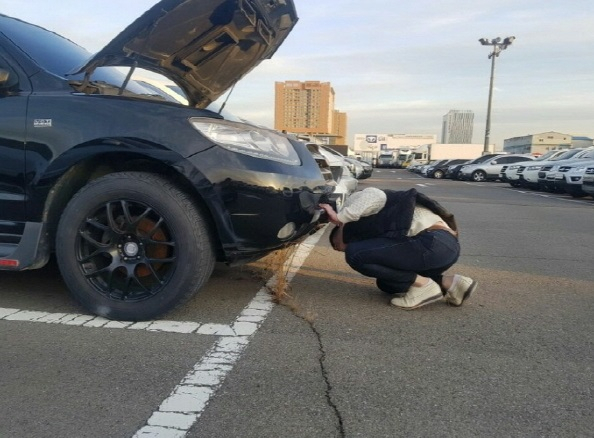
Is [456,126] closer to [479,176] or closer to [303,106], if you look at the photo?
[479,176]

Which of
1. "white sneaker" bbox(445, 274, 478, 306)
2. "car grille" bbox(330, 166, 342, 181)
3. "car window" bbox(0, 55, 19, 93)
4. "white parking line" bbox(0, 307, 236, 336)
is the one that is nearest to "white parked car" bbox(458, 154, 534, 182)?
"car grille" bbox(330, 166, 342, 181)

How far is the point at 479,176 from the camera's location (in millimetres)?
30250

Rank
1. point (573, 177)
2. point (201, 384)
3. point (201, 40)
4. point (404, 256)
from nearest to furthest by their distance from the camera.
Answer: point (201, 384) < point (201, 40) < point (404, 256) < point (573, 177)

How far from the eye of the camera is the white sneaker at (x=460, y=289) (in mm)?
3750

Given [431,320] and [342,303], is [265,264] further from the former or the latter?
[431,320]

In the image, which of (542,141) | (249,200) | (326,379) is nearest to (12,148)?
(249,200)

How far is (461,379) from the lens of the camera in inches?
103

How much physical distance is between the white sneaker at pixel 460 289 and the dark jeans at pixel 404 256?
0.14 meters

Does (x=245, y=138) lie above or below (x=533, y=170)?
above

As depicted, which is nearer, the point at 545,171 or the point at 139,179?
the point at 139,179

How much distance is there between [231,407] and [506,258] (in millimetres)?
4261

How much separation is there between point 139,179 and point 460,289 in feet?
7.59

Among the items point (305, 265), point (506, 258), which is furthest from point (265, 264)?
point (506, 258)

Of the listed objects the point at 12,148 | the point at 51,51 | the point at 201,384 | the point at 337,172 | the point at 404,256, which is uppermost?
the point at 51,51
